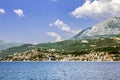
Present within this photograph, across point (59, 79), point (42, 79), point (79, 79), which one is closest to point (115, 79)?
point (79, 79)

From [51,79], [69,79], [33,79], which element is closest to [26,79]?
[33,79]

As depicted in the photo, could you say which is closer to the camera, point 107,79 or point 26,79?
point 107,79

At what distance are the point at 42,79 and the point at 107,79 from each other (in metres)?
25.6

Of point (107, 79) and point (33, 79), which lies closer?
point (107, 79)

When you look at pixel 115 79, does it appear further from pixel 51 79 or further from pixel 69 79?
pixel 51 79

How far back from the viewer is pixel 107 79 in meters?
107

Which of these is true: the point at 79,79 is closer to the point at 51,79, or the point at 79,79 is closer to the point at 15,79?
the point at 51,79

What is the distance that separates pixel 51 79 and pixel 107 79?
868 inches

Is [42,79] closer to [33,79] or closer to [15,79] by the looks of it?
[33,79]

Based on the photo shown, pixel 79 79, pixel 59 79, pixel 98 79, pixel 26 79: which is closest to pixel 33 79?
pixel 26 79

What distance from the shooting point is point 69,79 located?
4412 inches

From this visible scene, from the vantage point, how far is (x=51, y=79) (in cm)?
11381

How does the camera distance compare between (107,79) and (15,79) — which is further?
(15,79)

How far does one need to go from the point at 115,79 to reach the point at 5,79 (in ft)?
143
